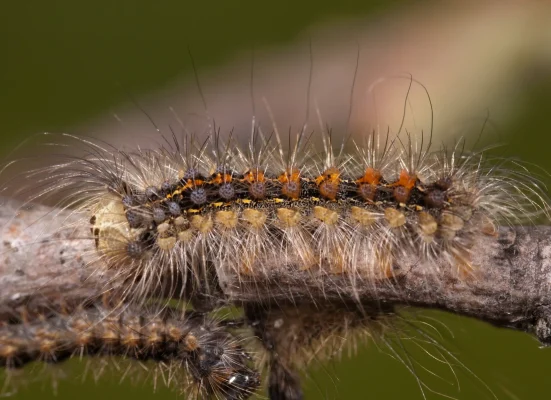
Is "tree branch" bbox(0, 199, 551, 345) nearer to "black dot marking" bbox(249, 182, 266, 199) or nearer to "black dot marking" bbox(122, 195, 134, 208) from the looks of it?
"black dot marking" bbox(122, 195, 134, 208)

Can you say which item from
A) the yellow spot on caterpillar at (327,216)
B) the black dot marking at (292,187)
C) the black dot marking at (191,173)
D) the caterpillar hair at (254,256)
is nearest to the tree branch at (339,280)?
the caterpillar hair at (254,256)

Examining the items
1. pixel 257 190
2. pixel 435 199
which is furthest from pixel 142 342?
pixel 435 199

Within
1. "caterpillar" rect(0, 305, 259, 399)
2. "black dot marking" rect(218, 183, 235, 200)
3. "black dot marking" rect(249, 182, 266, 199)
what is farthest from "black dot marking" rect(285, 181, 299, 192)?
"caterpillar" rect(0, 305, 259, 399)

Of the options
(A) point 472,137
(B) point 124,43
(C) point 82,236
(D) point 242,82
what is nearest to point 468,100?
(A) point 472,137

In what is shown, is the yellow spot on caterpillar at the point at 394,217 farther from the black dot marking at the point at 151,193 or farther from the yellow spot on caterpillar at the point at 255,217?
the black dot marking at the point at 151,193

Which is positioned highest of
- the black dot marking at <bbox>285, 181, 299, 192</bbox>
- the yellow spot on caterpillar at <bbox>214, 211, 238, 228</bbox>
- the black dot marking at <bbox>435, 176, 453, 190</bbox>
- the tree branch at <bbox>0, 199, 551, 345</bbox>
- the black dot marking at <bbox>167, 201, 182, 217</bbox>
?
the black dot marking at <bbox>285, 181, 299, 192</bbox>

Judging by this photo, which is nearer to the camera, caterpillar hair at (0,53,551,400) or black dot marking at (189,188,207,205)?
caterpillar hair at (0,53,551,400)

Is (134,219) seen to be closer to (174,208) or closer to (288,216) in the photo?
(174,208)

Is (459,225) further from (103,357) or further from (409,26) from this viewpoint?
(409,26)
